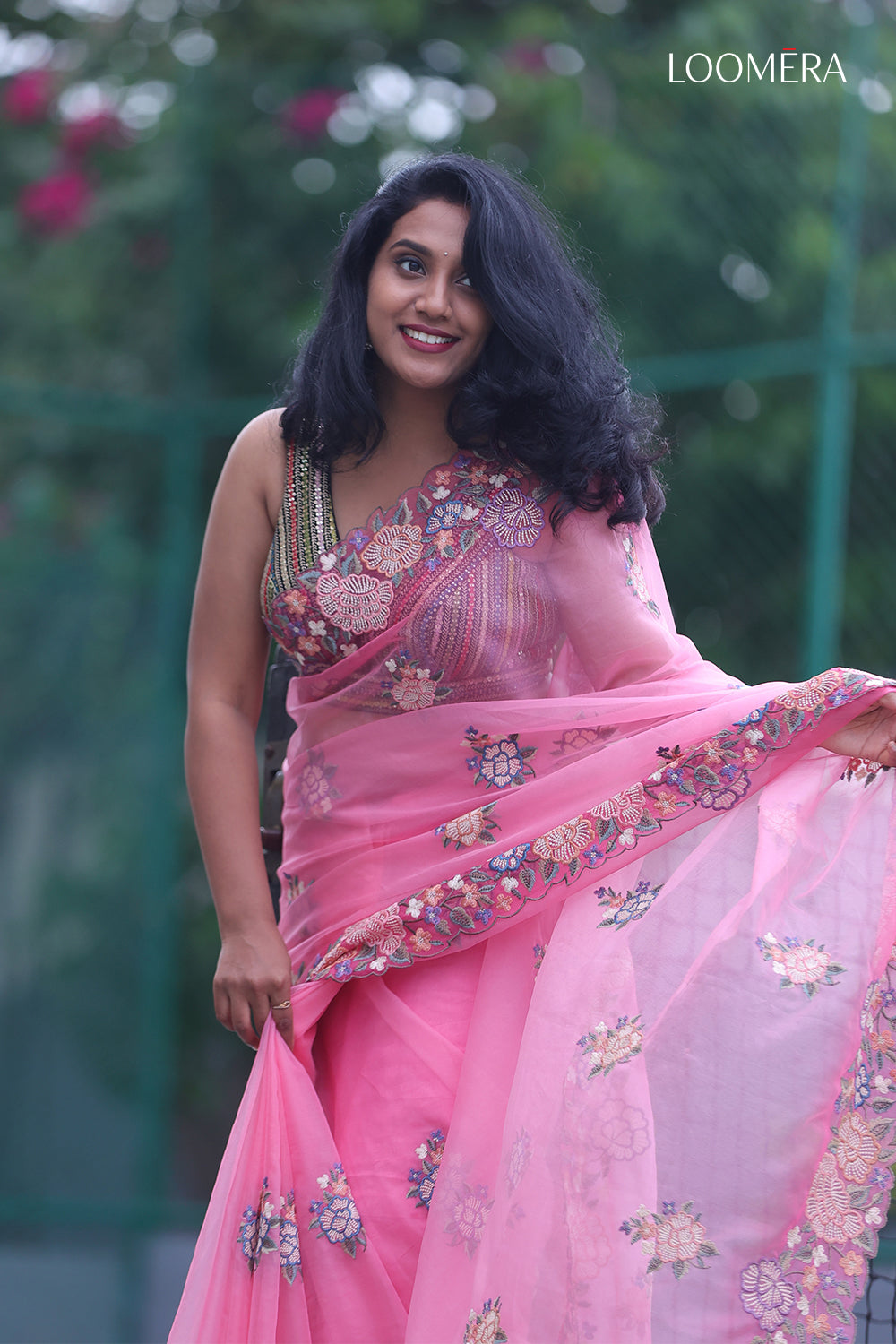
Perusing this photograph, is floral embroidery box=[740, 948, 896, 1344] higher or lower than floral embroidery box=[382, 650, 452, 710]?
lower

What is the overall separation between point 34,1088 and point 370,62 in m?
3.19

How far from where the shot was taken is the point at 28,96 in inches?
177

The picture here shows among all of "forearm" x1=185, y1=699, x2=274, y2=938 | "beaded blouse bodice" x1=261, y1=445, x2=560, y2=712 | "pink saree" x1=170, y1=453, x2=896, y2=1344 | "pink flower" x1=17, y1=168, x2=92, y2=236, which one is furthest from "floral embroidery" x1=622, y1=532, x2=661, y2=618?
"pink flower" x1=17, y1=168, x2=92, y2=236

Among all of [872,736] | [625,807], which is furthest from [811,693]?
[625,807]

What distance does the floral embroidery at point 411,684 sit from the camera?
6.43 feet

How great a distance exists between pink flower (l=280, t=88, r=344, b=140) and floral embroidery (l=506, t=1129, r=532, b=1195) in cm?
350

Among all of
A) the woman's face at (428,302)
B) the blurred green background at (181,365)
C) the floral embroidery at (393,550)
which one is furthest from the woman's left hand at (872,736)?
the blurred green background at (181,365)

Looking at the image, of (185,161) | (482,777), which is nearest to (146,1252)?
(482,777)

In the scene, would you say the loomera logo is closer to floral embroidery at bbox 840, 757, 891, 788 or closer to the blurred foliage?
the blurred foliage

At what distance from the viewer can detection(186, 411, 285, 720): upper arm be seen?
2053 millimetres

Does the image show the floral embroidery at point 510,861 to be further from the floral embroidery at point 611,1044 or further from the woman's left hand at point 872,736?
the woman's left hand at point 872,736

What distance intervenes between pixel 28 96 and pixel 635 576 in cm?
336

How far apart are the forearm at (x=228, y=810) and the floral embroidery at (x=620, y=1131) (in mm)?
542

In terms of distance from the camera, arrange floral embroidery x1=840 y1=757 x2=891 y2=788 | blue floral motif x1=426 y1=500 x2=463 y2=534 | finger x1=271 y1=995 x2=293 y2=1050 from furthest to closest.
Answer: blue floral motif x1=426 y1=500 x2=463 y2=534, finger x1=271 y1=995 x2=293 y2=1050, floral embroidery x1=840 y1=757 x2=891 y2=788
